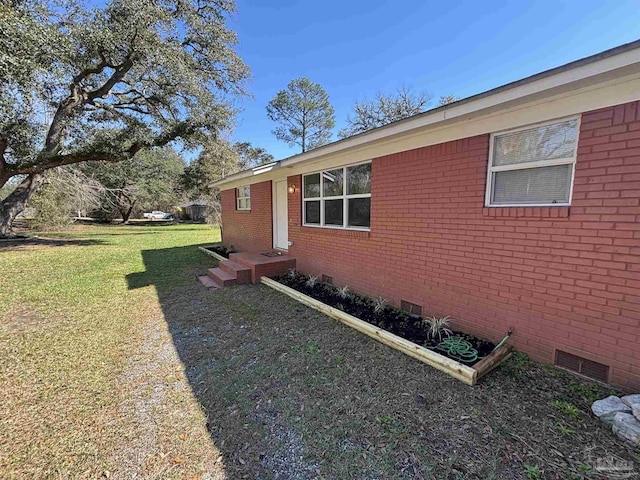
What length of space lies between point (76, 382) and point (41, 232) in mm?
21697

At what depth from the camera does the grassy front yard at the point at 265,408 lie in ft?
6.52

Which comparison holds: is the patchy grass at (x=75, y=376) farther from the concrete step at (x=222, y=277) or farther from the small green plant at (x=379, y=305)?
the small green plant at (x=379, y=305)

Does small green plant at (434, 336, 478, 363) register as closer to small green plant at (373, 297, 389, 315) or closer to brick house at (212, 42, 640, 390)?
brick house at (212, 42, 640, 390)

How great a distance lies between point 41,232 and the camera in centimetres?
1803

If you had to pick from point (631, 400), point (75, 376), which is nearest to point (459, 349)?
point (631, 400)

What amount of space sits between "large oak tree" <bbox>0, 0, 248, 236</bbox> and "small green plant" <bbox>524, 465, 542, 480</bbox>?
36.1ft

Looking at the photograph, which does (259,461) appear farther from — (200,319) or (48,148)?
(48,148)

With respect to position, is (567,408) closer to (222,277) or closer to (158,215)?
(222,277)

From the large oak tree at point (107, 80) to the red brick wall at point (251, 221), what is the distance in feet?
10.6

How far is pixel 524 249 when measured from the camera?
3127mm

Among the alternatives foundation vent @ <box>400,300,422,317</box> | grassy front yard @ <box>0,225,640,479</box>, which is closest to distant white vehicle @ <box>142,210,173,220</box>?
grassy front yard @ <box>0,225,640,479</box>

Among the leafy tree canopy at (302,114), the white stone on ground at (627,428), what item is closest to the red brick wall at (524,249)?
the white stone on ground at (627,428)

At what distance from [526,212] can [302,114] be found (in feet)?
75.8

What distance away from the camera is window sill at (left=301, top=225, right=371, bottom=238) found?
5284 mm
